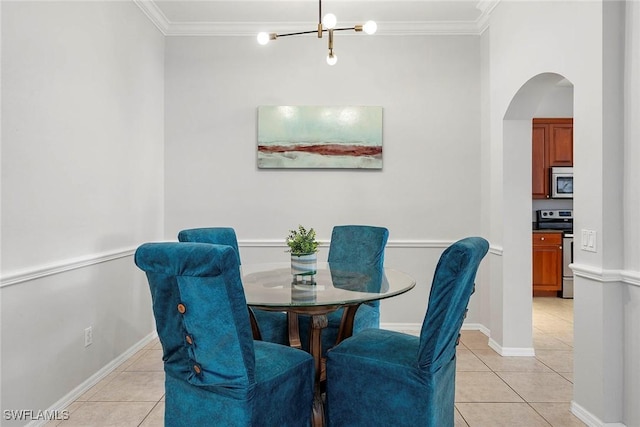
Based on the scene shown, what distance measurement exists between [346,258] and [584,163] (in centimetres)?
165

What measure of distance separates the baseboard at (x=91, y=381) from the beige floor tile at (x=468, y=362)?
8.44 feet

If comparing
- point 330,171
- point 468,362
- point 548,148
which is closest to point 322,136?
point 330,171

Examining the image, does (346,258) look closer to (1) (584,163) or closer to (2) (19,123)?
(1) (584,163)

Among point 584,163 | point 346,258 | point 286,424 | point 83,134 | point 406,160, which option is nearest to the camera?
point 286,424

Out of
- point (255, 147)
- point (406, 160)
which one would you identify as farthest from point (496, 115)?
point (255, 147)

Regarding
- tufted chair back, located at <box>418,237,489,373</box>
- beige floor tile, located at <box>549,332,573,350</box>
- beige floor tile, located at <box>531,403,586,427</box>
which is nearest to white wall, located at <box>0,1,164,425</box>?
tufted chair back, located at <box>418,237,489,373</box>

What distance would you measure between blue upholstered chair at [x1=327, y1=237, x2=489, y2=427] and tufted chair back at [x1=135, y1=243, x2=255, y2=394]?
0.53 meters

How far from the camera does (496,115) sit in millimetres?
3557

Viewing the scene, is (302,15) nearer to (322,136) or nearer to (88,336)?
(322,136)

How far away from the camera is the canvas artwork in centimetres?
402

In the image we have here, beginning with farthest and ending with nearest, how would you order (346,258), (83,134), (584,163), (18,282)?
(346,258)
(83,134)
(584,163)
(18,282)

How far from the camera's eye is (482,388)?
2779 mm

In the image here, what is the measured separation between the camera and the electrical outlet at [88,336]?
2.69 meters

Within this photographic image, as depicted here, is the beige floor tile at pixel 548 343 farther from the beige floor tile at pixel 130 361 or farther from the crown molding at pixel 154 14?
the crown molding at pixel 154 14
